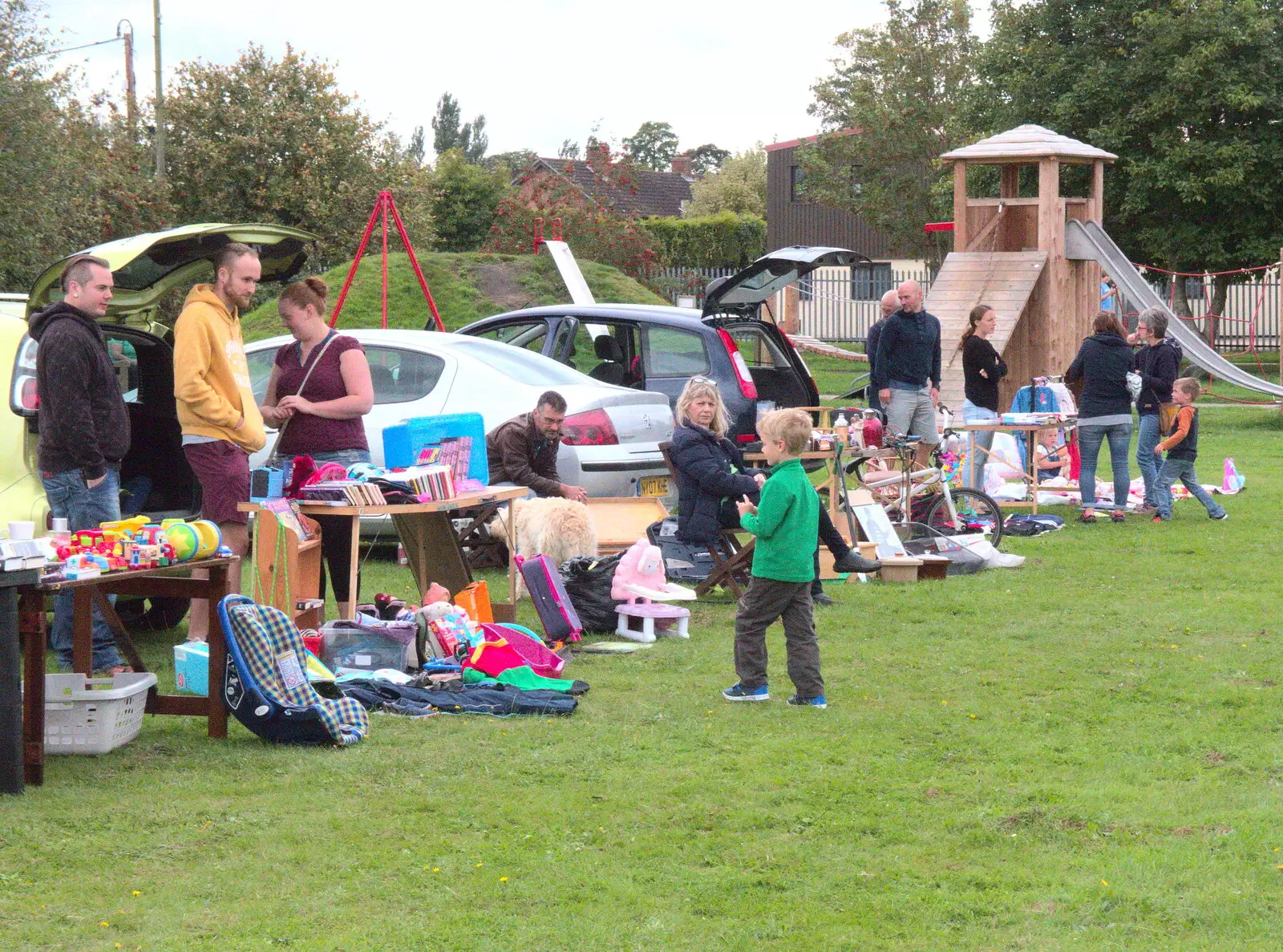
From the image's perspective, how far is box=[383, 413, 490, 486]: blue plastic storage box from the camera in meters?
8.41

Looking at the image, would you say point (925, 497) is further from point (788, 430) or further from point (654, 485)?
point (788, 430)

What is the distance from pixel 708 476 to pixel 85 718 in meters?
4.08

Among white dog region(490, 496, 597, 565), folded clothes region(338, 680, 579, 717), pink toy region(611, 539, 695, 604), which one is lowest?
folded clothes region(338, 680, 579, 717)

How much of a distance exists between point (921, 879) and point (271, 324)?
60.1ft

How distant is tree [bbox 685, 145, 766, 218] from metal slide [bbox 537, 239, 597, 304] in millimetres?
41664

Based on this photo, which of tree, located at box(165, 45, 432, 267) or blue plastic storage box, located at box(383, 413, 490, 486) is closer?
blue plastic storage box, located at box(383, 413, 490, 486)

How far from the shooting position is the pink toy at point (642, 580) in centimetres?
835

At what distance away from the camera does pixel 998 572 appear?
10.4 meters

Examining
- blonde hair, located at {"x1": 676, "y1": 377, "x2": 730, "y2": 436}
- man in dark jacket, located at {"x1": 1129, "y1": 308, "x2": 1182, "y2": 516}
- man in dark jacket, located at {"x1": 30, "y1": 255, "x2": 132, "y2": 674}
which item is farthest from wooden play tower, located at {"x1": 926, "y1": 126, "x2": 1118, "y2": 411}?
man in dark jacket, located at {"x1": 30, "y1": 255, "x2": 132, "y2": 674}

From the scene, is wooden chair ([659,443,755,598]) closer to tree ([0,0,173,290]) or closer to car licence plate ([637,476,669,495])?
car licence plate ([637,476,669,495])

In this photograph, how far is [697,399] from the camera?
903 centimetres

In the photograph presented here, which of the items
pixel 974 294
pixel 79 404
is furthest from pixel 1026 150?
pixel 79 404

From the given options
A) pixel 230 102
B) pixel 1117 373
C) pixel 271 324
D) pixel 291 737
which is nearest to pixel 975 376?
pixel 1117 373

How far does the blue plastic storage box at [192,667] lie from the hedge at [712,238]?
147 ft
